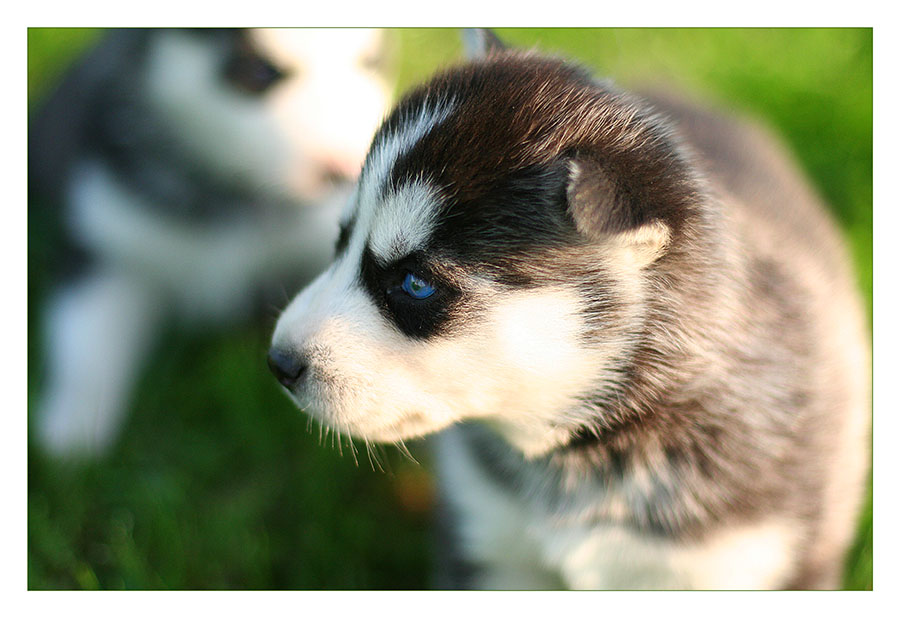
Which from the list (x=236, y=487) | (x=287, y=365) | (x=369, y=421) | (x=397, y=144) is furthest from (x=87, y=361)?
(x=397, y=144)

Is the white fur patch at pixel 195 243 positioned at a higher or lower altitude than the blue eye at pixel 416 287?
higher

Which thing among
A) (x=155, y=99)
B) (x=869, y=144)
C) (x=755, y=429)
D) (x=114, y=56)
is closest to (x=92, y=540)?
(x=155, y=99)

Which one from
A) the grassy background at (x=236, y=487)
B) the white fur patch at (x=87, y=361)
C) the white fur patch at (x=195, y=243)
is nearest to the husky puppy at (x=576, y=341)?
the grassy background at (x=236, y=487)

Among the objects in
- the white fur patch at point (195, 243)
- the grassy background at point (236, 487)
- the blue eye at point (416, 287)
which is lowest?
the grassy background at point (236, 487)

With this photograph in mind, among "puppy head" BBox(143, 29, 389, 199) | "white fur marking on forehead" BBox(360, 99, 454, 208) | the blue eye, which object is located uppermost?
"puppy head" BBox(143, 29, 389, 199)

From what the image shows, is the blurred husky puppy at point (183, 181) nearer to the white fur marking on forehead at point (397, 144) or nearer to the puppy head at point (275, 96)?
the puppy head at point (275, 96)

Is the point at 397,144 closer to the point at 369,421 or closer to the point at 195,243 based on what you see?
the point at 369,421

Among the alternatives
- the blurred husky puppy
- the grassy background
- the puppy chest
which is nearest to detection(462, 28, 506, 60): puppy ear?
the grassy background

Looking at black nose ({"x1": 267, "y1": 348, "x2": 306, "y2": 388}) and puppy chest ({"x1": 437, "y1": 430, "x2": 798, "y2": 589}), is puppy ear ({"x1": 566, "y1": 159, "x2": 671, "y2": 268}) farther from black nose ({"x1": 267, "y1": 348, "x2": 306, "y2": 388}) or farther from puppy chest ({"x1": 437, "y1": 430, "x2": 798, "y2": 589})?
puppy chest ({"x1": 437, "y1": 430, "x2": 798, "y2": 589})

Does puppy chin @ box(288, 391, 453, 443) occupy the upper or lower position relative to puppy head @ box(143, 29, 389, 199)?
lower
